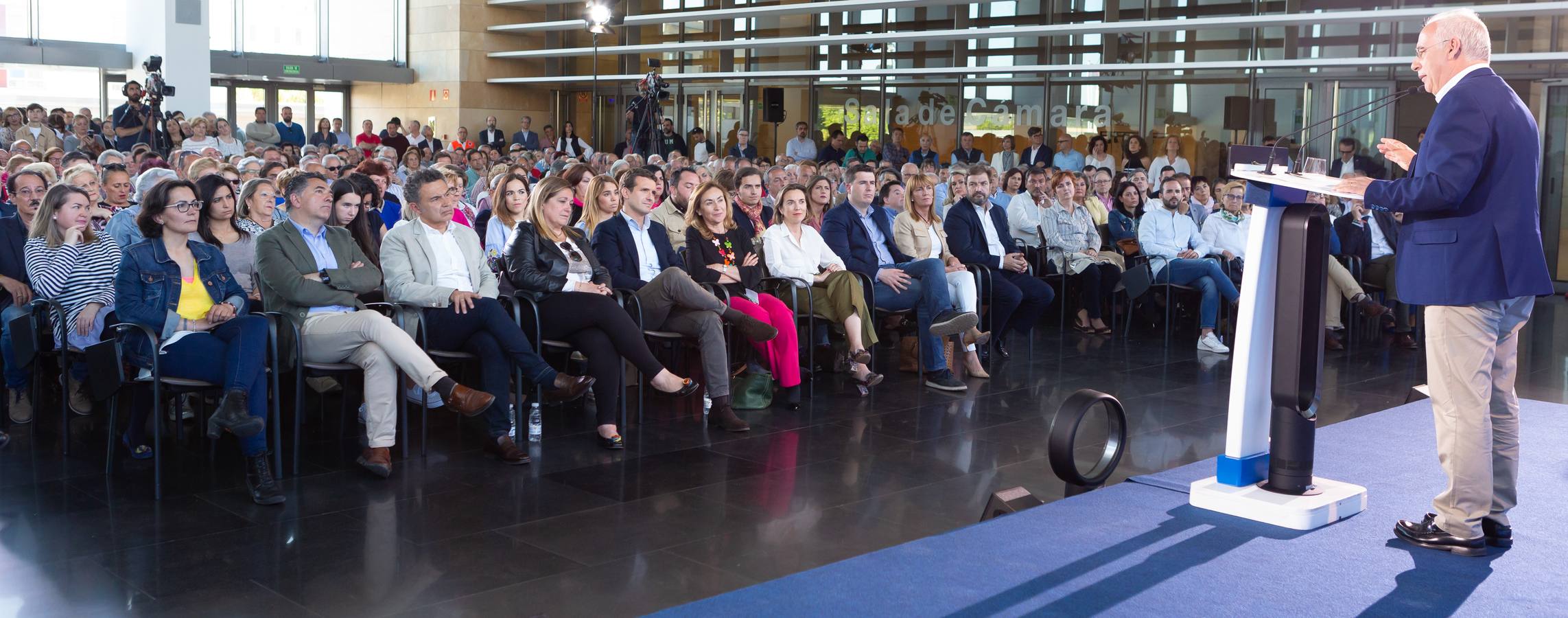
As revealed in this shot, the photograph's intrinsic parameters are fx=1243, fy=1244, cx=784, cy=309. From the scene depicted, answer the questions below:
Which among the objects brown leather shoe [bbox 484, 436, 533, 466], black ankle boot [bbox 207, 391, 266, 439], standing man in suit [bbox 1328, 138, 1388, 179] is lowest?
brown leather shoe [bbox 484, 436, 533, 466]

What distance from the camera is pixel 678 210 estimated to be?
24.2 feet

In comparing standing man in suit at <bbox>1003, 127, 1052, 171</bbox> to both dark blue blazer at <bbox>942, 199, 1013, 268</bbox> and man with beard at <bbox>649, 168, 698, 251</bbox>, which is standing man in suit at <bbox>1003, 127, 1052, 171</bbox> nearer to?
dark blue blazer at <bbox>942, 199, 1013, 268</bbox>

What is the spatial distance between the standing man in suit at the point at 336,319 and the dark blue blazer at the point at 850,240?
2.75 m

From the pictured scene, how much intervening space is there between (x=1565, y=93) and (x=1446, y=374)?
10.4 meters

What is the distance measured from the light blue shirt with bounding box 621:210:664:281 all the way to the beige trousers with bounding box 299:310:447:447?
5.05 ft

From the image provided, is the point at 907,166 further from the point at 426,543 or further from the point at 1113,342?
the point at 426,543

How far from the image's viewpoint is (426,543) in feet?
12.2

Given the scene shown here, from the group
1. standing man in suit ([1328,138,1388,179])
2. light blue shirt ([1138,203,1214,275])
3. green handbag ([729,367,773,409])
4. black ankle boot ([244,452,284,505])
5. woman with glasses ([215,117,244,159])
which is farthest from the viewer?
woman with glasses ([215,117,244,159])

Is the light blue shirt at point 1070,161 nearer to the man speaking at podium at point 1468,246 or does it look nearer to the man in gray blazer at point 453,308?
the man in gray blazer at point 453,308

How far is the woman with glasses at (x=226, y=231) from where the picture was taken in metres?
4.99

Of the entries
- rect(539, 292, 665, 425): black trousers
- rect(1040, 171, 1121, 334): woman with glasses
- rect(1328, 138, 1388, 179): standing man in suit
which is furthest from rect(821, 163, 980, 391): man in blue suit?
rect(1328, 138, 1388, 179): standing man in suit

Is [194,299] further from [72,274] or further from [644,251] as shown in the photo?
[644,251]

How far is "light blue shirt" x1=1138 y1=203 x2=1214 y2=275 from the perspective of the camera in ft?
28.1

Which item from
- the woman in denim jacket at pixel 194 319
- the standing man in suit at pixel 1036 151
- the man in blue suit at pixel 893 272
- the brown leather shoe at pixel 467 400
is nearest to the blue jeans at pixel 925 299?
the man in blue suit at pixel 893 272
